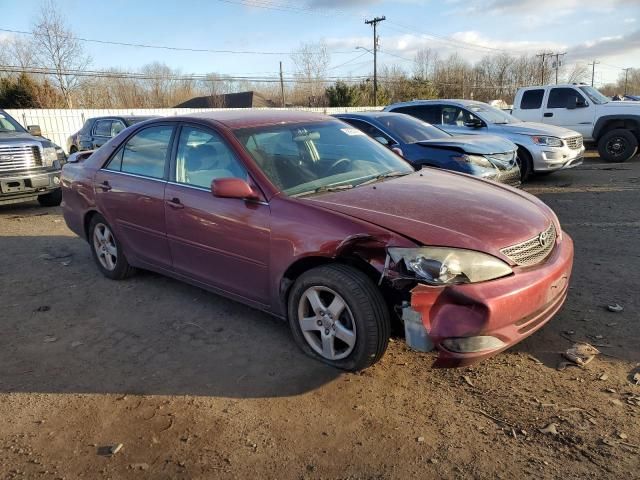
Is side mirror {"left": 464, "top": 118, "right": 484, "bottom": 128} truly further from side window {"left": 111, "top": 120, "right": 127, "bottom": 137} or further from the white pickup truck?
side window {"left": 111, "top": 120, "right": 127, "bottom": 137}

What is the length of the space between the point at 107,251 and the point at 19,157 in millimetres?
4773

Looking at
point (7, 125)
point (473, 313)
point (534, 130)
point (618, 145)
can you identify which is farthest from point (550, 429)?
point (618, 145)

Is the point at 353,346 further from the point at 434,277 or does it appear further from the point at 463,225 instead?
the point at 463,225

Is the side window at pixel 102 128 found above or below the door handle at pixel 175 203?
above

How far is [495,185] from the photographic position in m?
4.05

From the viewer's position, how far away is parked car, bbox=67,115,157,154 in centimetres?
1265

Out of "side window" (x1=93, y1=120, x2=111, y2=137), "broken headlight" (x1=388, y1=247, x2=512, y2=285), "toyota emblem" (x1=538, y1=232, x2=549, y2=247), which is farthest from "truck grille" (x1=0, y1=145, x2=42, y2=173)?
"toyota emblem" (x1=538, y1=232, x2=549, y2=247)

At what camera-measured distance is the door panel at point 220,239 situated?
3.43 meters

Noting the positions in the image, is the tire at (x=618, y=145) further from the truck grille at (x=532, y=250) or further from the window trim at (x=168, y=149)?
the window trim at (x=168, y=149)

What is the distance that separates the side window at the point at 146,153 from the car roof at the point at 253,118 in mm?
236

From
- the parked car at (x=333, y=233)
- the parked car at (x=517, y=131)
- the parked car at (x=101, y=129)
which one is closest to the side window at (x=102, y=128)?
the parked car at (x=101, y=129)

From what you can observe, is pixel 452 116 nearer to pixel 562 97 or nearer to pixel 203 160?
pixel 562 97

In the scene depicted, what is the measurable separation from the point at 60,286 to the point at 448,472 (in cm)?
419

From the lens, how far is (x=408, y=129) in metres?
8.03
